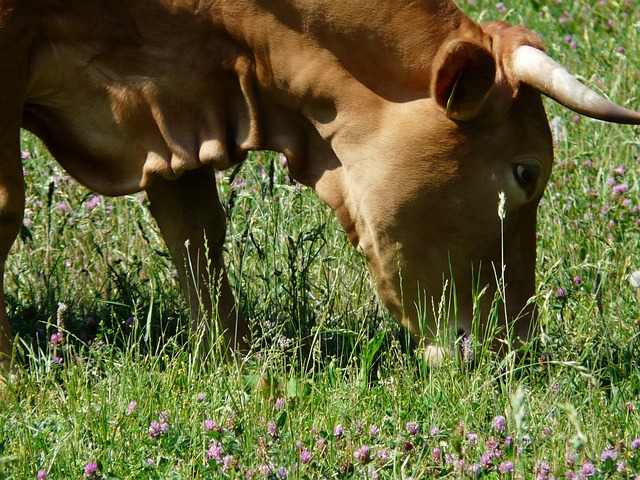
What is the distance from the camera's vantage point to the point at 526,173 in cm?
441

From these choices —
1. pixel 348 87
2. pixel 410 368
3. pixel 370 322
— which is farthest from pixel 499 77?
pixel 370 322

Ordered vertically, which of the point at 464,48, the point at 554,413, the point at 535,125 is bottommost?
the point at 554,413

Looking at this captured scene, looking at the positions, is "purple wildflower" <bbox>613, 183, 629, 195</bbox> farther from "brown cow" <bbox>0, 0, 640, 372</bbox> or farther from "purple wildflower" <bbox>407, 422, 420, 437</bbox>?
"purple wildflower" <bbox>407, 422, 420, 437</bbox>

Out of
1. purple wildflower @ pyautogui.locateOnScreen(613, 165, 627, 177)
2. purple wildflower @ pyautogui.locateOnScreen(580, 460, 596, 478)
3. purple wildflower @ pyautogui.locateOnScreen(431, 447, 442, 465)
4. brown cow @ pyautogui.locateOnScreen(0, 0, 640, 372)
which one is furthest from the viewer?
purple wildflower @ pyautogui.locateOnScreen(613, 165, 627, 177)

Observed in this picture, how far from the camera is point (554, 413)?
421 centimetres

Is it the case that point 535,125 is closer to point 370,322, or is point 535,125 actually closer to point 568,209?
point 370,322

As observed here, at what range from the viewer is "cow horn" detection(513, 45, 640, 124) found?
3965mm

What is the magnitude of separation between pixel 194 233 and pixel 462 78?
1738 mm

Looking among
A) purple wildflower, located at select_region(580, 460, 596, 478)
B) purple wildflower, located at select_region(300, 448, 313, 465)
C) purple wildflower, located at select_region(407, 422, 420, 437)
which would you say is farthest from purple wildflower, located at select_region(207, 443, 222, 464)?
purple wildflower, located at select_region(580, 460, 596, 478)

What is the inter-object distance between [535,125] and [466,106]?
33 centimetres

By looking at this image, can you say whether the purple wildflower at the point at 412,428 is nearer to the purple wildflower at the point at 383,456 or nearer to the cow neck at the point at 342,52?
the purple wildflower at the point at 383,456

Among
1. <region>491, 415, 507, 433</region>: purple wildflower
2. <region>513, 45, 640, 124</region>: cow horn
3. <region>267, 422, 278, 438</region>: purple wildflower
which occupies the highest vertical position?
<region>513, 45, 640, 124</region>: cow horn

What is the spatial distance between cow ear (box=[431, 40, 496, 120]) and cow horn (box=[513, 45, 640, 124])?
156 mm

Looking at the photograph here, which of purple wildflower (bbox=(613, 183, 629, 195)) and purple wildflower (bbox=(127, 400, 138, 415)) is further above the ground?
purple wildflower (bbox=(613, 183, 629, 195))
